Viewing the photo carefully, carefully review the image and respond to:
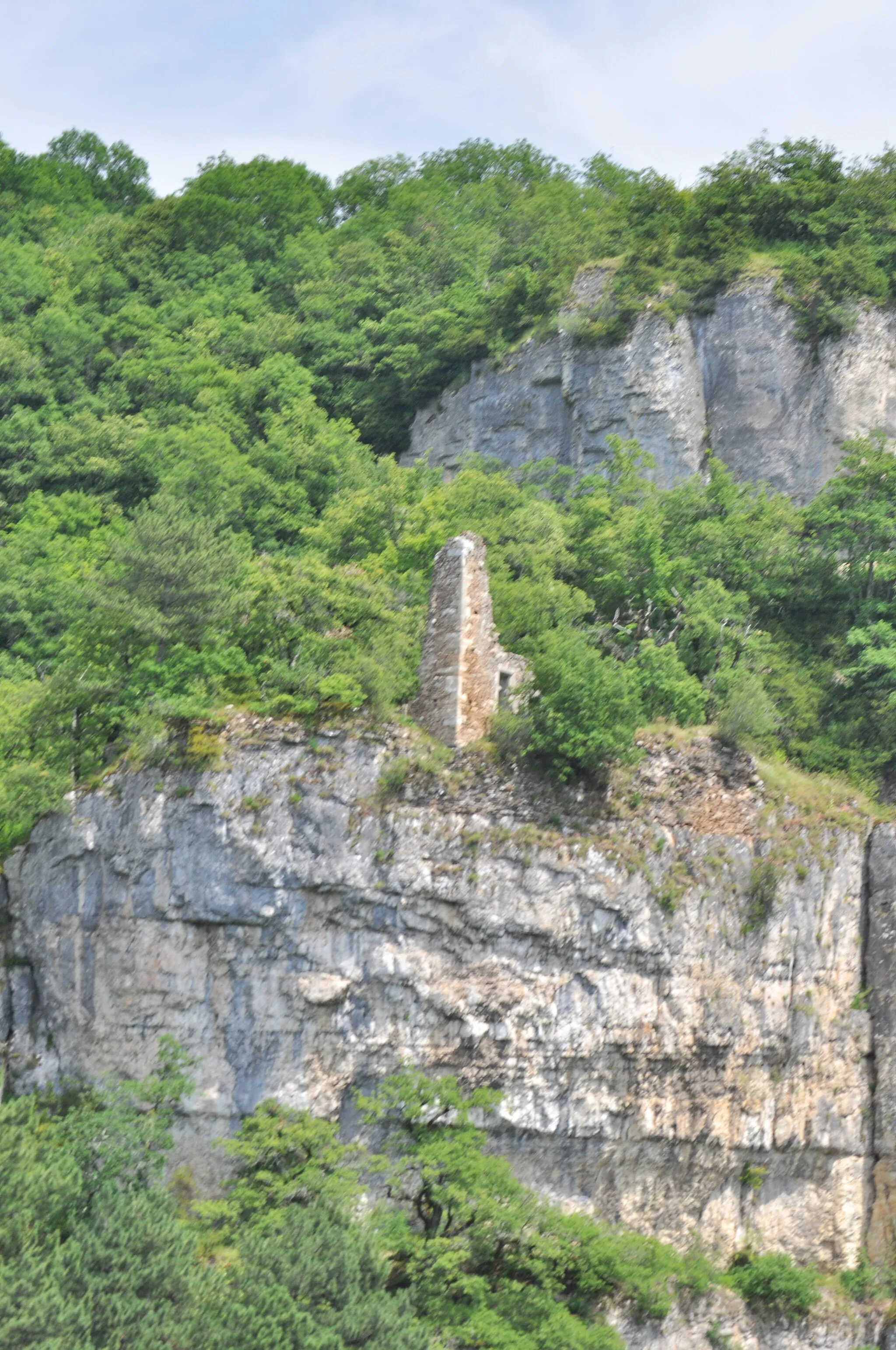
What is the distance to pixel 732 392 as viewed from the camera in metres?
36.6

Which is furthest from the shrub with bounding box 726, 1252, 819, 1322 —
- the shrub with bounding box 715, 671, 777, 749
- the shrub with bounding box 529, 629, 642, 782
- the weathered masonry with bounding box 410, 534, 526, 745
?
the weathered masonry with bounding box 410, 534, 526, 745

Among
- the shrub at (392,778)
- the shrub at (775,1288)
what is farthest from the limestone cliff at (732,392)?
the shrub at (775,1288)

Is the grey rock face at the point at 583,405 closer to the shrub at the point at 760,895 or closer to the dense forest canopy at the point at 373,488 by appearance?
the dense forest canopy at the point at 373,488

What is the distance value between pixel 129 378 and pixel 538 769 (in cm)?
2212

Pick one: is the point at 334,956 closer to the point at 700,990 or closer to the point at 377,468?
the point at 700,990

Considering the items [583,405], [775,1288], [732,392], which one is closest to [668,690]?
[775,1288]

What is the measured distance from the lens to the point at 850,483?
3189 centimetres

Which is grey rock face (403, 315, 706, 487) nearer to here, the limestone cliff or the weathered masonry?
the limestone cliff

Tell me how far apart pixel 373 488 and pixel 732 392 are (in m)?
8.29

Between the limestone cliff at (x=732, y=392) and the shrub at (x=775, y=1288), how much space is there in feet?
55.4

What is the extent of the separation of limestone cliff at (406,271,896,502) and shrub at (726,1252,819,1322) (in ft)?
55.4

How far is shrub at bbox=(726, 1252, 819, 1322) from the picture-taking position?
24.6 m

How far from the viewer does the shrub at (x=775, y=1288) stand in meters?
24.6

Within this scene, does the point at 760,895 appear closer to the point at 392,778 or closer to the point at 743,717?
the point at 743,717
